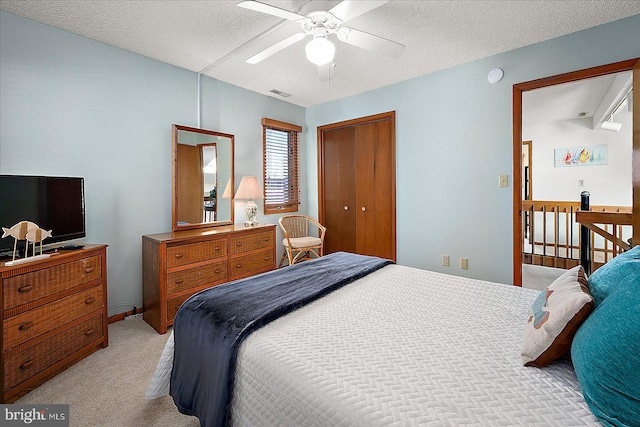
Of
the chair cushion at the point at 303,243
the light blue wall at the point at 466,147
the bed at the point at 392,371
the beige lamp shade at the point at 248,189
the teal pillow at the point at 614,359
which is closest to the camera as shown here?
the teal pillow at the point at 614,359

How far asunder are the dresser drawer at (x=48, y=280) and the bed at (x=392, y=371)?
964mm

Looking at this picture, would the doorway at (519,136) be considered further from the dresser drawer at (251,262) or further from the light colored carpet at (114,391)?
the light colored carpet at (114,391)

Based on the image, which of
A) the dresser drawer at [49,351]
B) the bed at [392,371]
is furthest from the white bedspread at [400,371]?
the dresser drawer at [49,351]

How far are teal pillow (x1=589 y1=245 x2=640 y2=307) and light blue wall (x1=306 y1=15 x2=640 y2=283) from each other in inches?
79.5

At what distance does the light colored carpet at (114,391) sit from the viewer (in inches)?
60.9

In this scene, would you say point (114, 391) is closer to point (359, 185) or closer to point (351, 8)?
point (351, 8)

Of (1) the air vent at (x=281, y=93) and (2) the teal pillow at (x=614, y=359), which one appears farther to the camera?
(1) the air vent at (x=281, y=93)

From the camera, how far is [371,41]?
2072 mm

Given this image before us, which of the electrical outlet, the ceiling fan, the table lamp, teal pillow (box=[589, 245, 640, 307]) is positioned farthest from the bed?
the table lamp

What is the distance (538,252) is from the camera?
17.0 feet

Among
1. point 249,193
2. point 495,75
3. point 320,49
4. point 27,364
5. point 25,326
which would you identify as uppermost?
point 495,75

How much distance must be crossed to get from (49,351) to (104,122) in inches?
73.7

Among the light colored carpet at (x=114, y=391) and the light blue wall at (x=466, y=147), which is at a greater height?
the light blue wall at (x=466, y=147)

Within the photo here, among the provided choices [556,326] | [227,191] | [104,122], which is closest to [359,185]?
[227,191]
